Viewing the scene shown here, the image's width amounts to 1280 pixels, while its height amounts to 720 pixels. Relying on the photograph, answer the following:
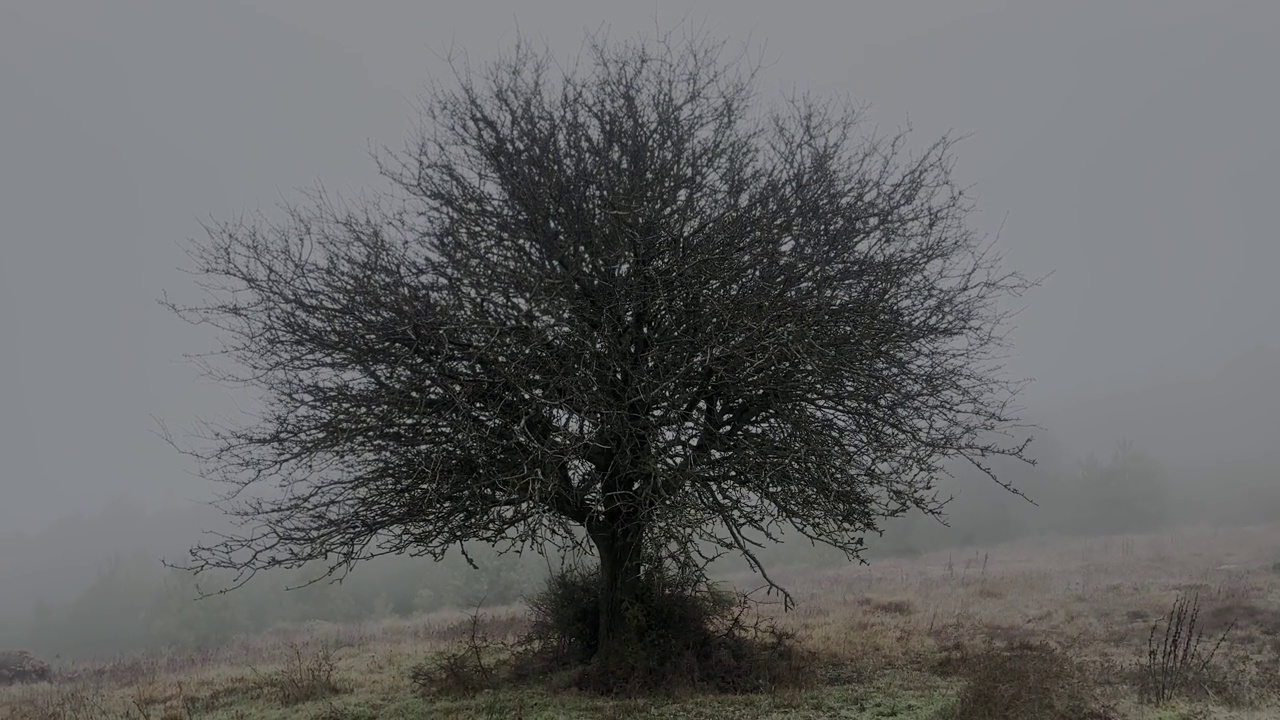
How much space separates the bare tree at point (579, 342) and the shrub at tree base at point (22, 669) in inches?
594

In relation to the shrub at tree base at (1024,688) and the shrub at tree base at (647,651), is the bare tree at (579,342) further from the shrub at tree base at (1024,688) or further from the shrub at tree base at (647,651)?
the shrub at tree base at (1024,688)

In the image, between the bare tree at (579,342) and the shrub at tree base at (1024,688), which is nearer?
the shrub at tree base at (1024,688)

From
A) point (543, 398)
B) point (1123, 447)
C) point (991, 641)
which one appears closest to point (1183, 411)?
point (1123, 447)

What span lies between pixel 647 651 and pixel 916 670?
4226 millimetres

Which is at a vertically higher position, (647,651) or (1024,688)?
(647,651)

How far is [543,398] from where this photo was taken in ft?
27.2

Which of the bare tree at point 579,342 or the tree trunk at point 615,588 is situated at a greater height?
the bare tree at point 579,342

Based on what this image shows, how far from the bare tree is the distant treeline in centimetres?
2570

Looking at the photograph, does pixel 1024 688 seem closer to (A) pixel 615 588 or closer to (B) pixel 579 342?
(A) pixel 615 588

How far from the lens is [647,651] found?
9.75m

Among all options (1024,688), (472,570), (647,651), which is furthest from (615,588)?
(472,570)

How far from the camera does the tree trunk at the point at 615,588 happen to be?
983 cm

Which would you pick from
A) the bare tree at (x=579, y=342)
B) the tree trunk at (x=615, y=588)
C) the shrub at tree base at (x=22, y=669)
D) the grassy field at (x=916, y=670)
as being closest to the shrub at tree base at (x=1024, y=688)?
the grassy field at (x=916, y=670)

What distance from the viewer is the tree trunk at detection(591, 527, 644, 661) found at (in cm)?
983
